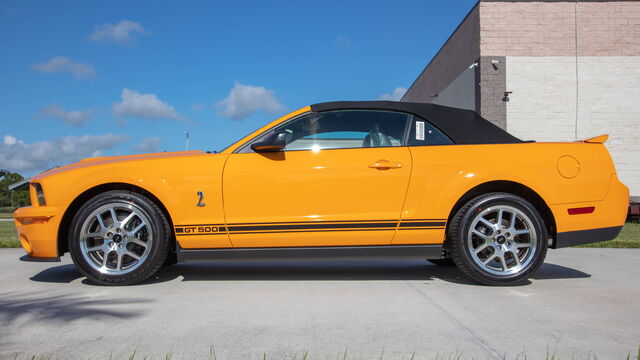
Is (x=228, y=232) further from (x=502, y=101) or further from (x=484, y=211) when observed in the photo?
(x=502, y=101)

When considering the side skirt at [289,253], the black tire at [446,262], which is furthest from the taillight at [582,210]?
the side skirt at [289,253]

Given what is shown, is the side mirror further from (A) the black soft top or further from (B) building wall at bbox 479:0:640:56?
(B) building wall at bbox 479:0:640:56

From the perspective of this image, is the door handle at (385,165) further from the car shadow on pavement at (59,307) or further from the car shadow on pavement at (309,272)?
the car shadow on pavement at (59,307)

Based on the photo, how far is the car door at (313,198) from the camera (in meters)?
3.84

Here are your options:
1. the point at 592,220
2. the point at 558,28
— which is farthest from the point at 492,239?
the point at 558,28

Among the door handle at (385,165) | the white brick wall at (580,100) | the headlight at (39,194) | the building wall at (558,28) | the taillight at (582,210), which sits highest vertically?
the building wall at (558,28)

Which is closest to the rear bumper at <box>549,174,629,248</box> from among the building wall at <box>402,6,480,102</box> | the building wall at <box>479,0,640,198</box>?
the building wall at <box>479,0,640,198</box>

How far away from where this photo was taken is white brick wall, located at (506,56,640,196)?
15.0 meters

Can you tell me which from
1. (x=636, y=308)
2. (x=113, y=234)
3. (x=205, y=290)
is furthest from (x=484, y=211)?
(x=113, y=234)

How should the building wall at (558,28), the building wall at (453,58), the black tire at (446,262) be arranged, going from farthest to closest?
the building wall at (453,58) → the building wall at (558,28) → the black tire at (446,262)

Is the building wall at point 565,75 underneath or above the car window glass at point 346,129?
above

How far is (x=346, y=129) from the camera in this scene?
4.23m

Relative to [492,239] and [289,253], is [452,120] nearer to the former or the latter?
[492,239]

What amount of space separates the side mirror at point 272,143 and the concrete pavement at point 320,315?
1086mm
